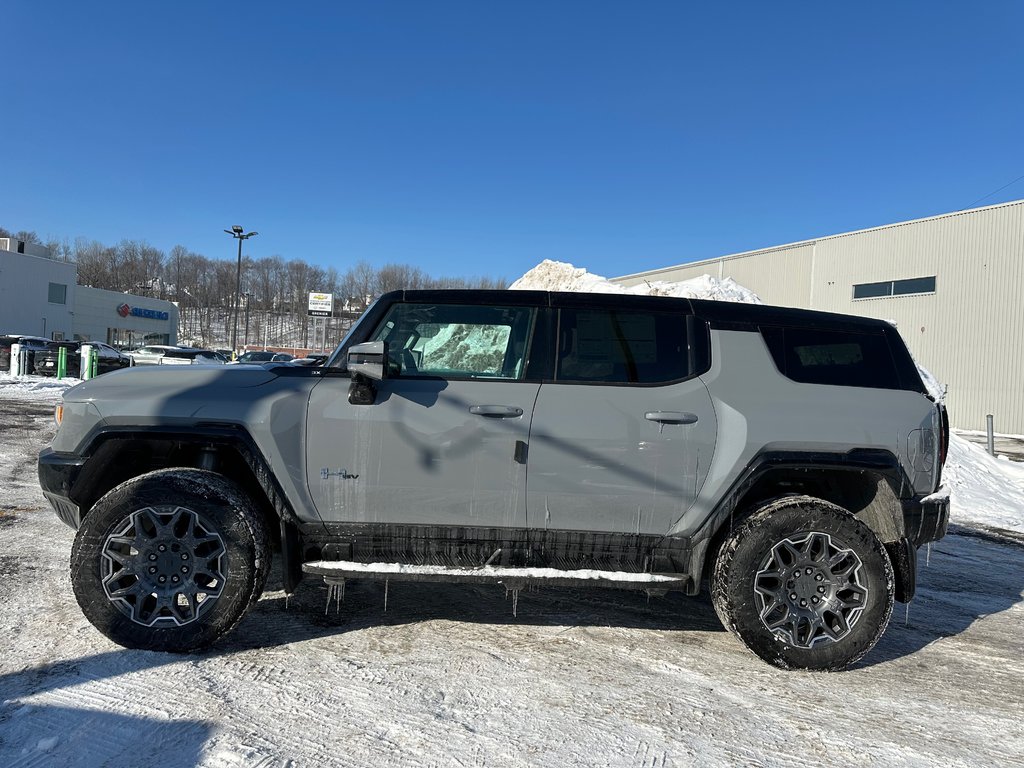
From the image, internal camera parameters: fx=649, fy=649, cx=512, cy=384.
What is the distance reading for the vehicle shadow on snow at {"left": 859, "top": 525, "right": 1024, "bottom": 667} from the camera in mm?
3883

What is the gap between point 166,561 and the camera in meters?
3.20

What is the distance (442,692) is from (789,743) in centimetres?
148

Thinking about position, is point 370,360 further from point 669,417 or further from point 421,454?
point 669,417

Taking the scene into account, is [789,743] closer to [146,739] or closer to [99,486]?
[146,739]

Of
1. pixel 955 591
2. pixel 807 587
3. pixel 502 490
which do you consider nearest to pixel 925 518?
pixel 807 587

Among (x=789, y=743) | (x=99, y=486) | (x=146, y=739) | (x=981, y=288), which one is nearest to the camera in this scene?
(x=146, y=739)

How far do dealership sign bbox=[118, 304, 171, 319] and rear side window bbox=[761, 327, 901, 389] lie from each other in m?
60.7

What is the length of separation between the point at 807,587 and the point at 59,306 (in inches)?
2222

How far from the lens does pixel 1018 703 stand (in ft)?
10.2

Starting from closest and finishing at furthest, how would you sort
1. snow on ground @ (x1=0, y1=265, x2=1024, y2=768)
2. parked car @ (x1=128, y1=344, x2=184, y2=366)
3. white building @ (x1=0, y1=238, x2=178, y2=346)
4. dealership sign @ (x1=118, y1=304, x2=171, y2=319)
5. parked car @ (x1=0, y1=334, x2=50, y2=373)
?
1. snow on ground @ (x1=0, y1=265, x2=1024, y2=768)
2. parked car @ (x1=0, y1=334, x2=50, y2=373)
3. parked car @ (x1=128, y1=344, x2=184, y2=366)
4. white building @ (x1=0, y1=238, x2=178, y2=346)
5. dealership sign @ (x1=118, y1=304, x2=171, y2=319)

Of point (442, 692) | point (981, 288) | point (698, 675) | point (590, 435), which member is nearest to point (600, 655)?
point (698, 675)

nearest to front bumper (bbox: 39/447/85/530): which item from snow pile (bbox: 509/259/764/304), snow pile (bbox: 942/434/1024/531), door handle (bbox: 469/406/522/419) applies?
door handle (bbox: 469/406/522/419)

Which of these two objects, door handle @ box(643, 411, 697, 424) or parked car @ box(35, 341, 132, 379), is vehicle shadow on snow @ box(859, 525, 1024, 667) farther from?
parked car @ box(35, 341, 132, 379)

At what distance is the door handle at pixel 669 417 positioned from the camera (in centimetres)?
329
